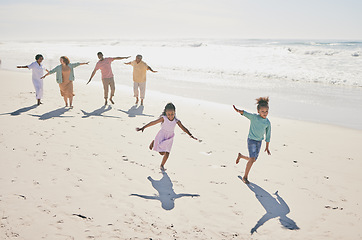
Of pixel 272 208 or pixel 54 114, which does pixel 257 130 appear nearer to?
pixel 272 208

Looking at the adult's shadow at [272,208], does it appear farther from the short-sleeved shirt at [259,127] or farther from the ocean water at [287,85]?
the ocean water at [287,85]

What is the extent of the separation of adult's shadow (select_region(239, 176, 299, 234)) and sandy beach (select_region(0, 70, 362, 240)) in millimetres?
16

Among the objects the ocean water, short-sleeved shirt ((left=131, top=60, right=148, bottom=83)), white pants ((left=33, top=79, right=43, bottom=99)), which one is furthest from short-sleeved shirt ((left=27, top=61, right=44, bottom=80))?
the ocean water

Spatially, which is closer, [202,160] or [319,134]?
[202,160]

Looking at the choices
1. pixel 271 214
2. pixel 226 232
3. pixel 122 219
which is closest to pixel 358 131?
pixel 271 214

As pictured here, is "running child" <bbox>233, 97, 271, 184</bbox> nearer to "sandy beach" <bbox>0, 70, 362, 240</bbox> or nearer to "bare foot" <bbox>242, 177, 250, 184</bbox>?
"bare foot" <bbox>242, 177, 250, 184</bbox>

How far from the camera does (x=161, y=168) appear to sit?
Result: 18.9 ft

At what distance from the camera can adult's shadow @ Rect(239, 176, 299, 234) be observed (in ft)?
13.8

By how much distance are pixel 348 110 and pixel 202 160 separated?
24.6 feet

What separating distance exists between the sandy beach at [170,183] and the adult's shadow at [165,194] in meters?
0.02

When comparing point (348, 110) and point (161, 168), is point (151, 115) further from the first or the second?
point (348, 110)

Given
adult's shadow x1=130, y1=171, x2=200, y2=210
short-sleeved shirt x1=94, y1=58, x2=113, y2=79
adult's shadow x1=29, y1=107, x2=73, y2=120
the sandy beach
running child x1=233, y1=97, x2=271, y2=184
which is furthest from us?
short-sleeved shirt x1=94, y1=58, x2=113, y2=79

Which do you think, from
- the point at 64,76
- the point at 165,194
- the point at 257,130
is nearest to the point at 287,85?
the point at 64,76

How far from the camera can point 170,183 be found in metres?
5.20
